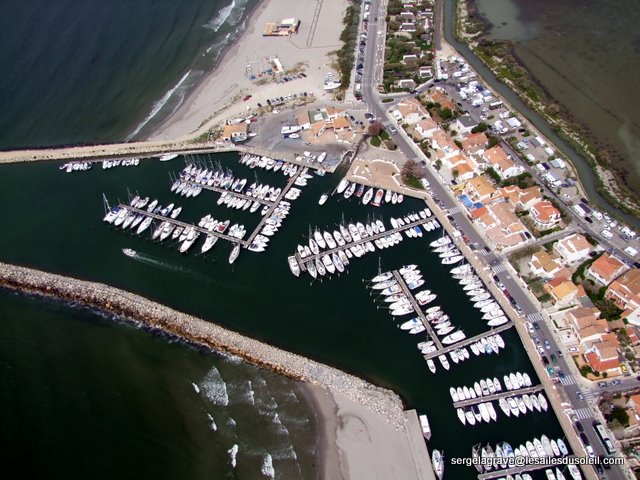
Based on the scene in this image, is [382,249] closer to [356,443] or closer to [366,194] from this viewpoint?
[366,194]

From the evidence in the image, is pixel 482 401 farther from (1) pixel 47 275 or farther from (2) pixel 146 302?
(1) pixel 47 275

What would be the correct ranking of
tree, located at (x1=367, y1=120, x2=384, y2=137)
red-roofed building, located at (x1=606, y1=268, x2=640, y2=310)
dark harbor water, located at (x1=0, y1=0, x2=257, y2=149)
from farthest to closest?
dark harbor water, located at (x1=0, y1=0, x2=257, y2=149), tree, located at (x1=367, y1=120, x2=384, y2=137), red-roofed building, located at (x1=606, y1=268, x2=640, y2=310)

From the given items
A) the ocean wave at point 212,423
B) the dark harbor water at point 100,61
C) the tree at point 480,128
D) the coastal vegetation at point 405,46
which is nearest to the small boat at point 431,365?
the ocean wave at point 212,423

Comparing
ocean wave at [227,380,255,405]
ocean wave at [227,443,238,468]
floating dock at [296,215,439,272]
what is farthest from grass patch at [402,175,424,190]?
ocean wave at [227,443,238,468]

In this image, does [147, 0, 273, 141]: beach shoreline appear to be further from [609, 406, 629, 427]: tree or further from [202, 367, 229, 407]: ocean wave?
[609, 406, 629, 427]: tree

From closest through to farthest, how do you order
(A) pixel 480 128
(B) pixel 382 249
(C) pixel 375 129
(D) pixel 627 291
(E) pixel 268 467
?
(E) pixel 268 467, (D) pixel 627 291, (B) pixel 382 249, (A) pixel 480 128, (C) pixel 375 129

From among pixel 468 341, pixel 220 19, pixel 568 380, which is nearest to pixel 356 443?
pixel 468 341

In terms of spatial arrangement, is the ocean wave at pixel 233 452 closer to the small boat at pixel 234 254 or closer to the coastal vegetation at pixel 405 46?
the small boat at pixel 234 254
